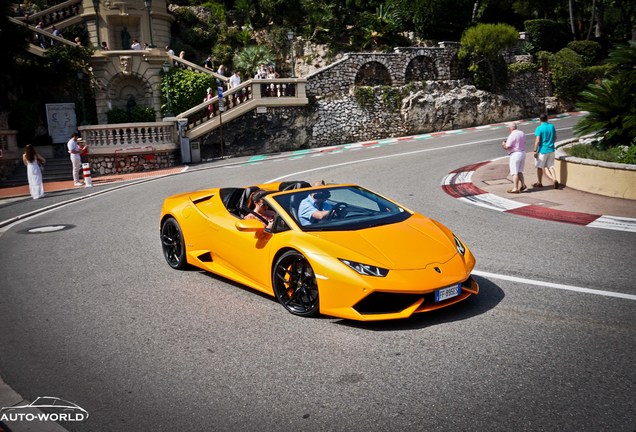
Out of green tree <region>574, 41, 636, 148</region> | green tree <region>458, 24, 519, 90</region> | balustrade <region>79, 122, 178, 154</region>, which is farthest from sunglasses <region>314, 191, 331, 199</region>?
green tree <region>458, 24, 519, 90</region>

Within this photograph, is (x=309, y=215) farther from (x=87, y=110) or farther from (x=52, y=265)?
(x=87, y=110)

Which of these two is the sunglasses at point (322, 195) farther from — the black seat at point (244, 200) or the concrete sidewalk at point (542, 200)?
the concrete sidewalk at point (542, 200)

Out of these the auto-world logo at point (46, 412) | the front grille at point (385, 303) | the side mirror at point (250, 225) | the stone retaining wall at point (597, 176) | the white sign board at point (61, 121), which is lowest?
the auto-world logo at point (46, 412)

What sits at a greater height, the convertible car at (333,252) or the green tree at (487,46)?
the green tree at (487,46)

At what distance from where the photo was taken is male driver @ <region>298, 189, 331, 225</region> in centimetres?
705

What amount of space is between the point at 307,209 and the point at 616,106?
418 inches

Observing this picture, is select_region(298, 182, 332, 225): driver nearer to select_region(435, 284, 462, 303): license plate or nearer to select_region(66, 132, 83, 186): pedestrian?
select_region(435, 284, 462, 303): license plate

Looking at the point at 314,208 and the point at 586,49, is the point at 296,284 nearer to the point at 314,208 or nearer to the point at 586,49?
the point at 314,208

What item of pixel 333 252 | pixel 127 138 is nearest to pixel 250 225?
pixel 333 252

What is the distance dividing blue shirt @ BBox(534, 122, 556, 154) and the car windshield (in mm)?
7343

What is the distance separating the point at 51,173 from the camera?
24.6 metres

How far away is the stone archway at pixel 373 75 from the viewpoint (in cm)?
3138

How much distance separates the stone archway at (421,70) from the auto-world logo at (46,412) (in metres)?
29.3

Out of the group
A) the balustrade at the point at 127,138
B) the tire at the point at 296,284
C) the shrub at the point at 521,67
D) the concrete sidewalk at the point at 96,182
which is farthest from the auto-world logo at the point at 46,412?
the shrub at the point at 521,67
